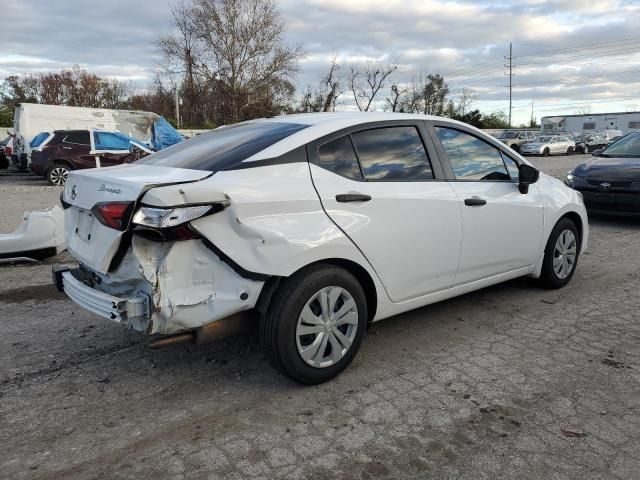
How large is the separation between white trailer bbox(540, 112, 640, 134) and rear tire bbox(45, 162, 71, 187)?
2117 inches

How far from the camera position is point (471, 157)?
4.13 meters

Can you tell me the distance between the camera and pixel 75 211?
3.36m

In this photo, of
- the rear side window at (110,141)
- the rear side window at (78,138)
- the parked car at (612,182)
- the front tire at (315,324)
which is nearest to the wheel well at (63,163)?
→ the rear side window at (78,138)

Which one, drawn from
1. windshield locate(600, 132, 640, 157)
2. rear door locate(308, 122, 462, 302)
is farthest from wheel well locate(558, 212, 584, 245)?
windshield locate(600, 132, 640, 157)

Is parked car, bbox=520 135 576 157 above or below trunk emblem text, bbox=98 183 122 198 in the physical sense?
above

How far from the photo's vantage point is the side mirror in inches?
171

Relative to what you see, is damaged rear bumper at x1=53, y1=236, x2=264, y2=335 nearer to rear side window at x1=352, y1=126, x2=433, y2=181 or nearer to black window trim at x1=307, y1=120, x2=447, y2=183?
black window trim at x1=307, y1=120, x2=447, y2=183

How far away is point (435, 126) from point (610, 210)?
563 cm

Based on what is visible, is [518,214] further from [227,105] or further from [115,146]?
[227,105]

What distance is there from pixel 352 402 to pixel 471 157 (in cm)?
216

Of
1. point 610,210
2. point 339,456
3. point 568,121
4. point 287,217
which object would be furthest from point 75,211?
point 568,121

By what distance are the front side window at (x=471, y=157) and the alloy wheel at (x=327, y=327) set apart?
142 cm

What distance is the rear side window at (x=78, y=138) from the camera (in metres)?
15.7

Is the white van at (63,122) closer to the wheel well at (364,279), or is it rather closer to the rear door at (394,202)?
the rear door at (394,202)
